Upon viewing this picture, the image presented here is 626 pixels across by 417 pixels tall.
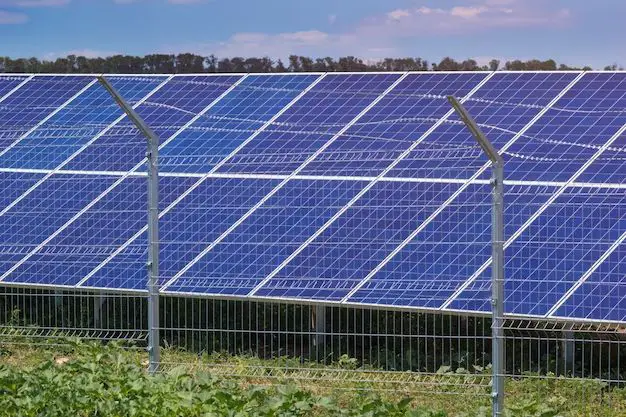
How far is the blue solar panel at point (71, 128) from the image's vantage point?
1714cm

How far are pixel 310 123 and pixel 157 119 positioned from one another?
2.40 m

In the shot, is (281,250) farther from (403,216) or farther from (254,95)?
(254,95)

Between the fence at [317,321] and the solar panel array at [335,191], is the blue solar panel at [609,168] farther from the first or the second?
the fence at [317,321]

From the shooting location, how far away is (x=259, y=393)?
10656mm

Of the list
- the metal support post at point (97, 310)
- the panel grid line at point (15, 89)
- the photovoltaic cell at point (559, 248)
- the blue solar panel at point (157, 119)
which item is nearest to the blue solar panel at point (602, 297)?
the photovoltaic cell at point (559, 248)

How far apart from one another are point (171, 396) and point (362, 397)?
1.60m

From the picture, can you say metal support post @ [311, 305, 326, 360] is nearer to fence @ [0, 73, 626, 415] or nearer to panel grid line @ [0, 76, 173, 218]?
fence @ [0, 73, 626, 415]

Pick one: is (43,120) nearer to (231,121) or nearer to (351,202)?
(231,121)

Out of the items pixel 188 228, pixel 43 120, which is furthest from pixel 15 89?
pixel 188 228

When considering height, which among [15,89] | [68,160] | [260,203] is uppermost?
[15,89]

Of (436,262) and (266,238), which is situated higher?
(266,238)

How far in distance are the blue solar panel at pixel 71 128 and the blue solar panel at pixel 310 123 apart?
8.72ft

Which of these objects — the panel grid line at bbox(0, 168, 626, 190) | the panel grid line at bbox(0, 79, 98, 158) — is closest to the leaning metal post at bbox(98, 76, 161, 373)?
the panel grid line at bbox(0, 168, 626, 190)

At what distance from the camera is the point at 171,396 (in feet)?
34.4
